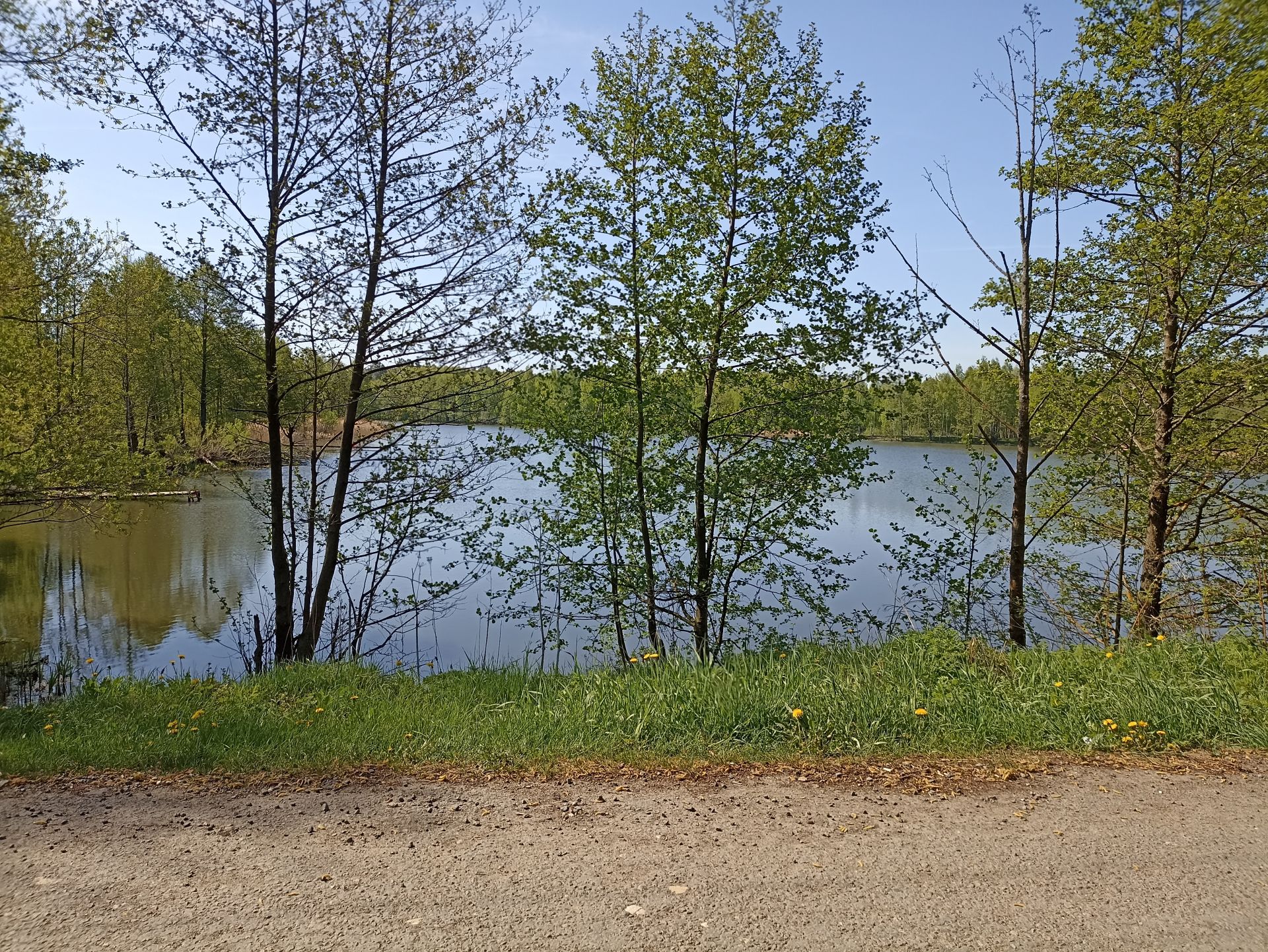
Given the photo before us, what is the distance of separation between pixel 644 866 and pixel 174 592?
52.6 feet

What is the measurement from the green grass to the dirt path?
1.40 ft

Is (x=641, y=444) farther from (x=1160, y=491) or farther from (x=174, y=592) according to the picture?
(x=174, y=592)

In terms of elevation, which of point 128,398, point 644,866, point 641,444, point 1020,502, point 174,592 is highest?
point 128,398

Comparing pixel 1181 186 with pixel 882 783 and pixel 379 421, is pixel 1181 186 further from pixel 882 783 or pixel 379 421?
pixel 379 421

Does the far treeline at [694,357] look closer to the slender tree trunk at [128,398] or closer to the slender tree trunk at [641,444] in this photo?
the slender tree trunk at [641,444]

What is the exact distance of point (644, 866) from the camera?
340 cm

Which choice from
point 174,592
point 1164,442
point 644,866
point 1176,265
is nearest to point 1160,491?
point 1164,442

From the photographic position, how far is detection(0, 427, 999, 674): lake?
12273mm

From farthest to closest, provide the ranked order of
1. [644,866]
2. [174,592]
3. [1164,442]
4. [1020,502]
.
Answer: [174,592], [1164,442], [1020,502], [644,866]

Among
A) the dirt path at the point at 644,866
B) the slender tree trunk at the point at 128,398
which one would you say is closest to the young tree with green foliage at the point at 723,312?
the dirt path at the point at 644,866

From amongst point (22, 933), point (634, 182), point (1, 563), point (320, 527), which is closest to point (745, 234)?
point (634, 182)

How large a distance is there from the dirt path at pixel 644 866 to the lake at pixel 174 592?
4.71m

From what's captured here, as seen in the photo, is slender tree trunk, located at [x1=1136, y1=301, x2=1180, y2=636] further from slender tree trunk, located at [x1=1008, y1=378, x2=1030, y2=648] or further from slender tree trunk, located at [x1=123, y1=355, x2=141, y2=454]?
slender tree trunk, located at [x1=123, y1=355, x2=141, y2=454]

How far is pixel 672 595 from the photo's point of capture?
931 centimetres
